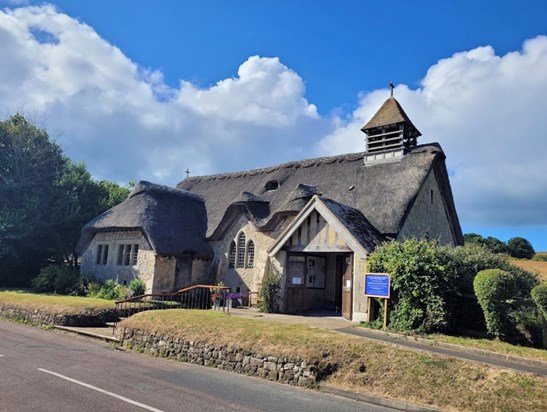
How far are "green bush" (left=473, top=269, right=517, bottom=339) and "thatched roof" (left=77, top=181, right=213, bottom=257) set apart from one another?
16.7 m

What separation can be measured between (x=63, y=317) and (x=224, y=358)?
8914 mm

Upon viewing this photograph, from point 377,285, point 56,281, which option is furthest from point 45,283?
point 377,285

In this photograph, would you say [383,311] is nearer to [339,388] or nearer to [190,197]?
[339,388]

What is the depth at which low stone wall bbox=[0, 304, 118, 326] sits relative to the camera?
16.7m

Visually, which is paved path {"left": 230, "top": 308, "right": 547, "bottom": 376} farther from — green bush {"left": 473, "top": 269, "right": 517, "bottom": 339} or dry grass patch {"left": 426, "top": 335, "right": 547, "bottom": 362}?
green bush {"left": 473, "top": 269, "right": 517, "bottom": 339}

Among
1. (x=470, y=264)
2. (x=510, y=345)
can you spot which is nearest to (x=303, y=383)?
(x=510, y=345)

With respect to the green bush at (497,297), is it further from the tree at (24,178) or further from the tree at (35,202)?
the tree at (24,178)

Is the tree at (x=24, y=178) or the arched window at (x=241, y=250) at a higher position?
the tree at (x=24, y=178)

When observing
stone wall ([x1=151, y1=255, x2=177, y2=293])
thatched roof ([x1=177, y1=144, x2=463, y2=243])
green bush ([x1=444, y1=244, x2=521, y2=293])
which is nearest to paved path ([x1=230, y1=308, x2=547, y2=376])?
green bush ([x1=444, y1=244, x2=521, y2=293])

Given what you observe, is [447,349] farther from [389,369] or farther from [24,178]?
[24,178]

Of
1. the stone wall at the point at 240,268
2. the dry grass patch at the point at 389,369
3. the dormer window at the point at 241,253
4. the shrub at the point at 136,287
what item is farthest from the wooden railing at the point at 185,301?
the dry grass patch at the point at 389,369

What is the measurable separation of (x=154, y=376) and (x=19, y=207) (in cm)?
2751

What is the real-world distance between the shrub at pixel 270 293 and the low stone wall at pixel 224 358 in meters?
7.52

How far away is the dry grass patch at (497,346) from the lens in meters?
11.1
